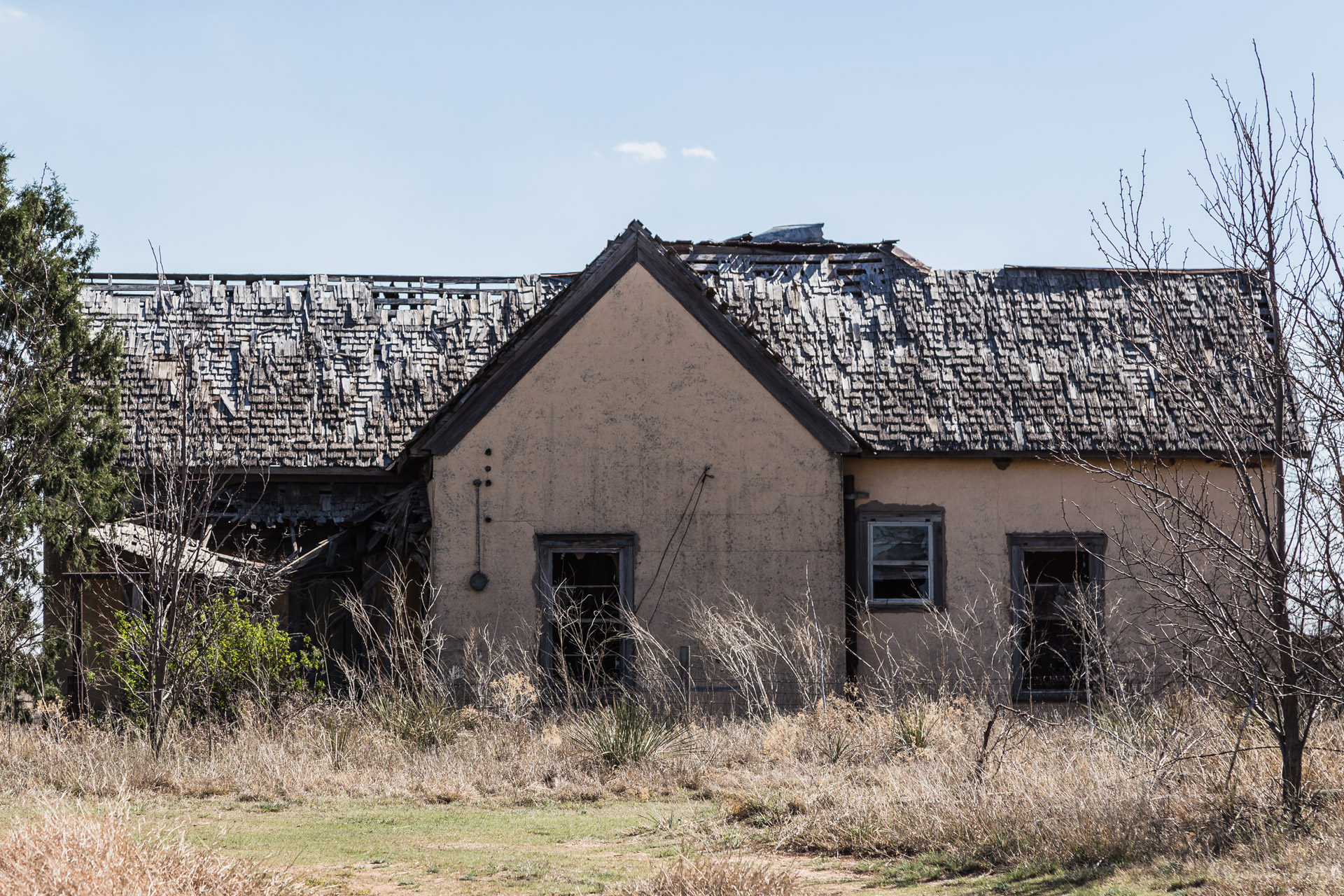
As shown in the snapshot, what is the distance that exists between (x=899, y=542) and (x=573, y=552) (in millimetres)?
3761

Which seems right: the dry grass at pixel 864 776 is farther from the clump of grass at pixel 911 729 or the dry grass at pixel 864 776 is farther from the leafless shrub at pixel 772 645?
the leafless shrub at pixel 772 645

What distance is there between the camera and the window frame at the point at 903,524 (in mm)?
14555

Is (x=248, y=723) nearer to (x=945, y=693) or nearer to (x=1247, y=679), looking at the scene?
(x=945, y=693)

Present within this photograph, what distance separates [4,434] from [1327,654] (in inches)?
414

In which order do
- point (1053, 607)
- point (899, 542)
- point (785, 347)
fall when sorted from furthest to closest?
1. point (785, 347)
2. point (1053, 607)
3. point (899, 542)

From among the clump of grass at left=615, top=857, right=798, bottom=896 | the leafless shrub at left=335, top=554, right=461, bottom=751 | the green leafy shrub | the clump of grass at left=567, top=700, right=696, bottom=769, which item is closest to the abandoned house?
the leafless shrub at left=335, top=554, right=461, bottom=751

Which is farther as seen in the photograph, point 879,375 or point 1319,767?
point 879,375

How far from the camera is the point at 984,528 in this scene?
582 inches

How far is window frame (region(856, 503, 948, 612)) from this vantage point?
14.6 meters

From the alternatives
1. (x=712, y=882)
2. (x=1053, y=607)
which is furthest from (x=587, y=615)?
(x=712, y=882)

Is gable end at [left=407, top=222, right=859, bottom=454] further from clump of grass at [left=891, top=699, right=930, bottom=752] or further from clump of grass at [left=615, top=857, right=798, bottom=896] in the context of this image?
clump of grass at [left=615, top=857, right=798, bottom=896]

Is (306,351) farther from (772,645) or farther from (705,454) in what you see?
(772,645)

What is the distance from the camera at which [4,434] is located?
37.4 ft

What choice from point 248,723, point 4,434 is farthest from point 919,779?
point 4,434
